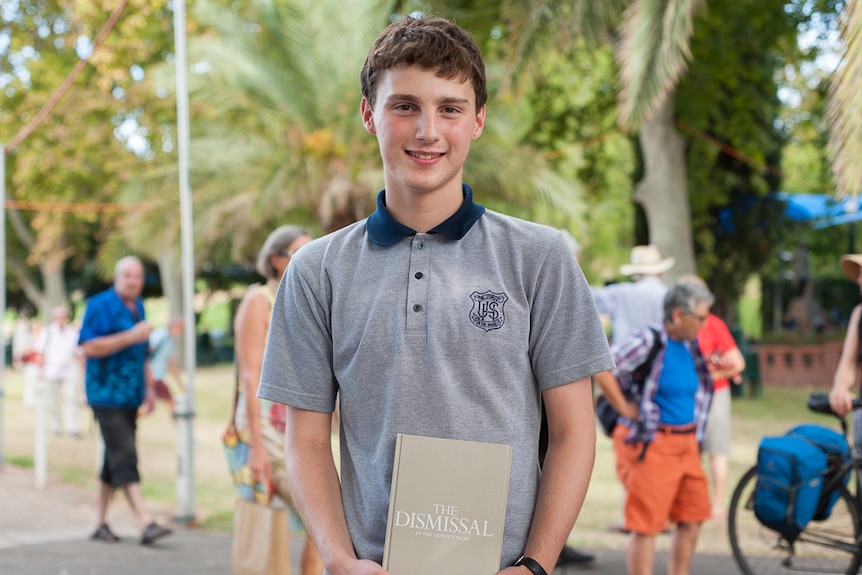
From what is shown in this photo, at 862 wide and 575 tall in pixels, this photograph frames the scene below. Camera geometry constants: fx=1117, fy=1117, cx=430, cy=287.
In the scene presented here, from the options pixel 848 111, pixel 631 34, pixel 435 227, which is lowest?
pixel 435 227

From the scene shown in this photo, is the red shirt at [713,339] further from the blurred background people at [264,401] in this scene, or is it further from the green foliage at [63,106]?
the green foliage at [63,106]

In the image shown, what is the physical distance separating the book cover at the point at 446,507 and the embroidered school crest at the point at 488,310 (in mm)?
235

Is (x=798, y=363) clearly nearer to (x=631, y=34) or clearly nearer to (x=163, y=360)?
(x=631, y=34)

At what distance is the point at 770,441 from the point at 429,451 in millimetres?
4513

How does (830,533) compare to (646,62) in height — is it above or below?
below

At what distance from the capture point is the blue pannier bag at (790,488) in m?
6.02

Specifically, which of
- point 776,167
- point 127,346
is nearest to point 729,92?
point 776,167

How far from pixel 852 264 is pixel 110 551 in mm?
5321

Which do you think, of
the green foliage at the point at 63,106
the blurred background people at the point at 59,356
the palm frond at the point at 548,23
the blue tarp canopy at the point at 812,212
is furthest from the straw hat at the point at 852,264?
the green foliage at the point at 63,106

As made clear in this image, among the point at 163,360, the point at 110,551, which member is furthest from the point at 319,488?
the point at 163,360

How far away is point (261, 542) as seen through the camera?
5129mm

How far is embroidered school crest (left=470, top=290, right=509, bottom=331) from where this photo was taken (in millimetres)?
2182

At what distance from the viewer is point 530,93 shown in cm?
2098

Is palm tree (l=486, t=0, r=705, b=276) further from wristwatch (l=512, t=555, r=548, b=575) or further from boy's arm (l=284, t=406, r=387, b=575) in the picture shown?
wristwatch (l=512, t=555, r=548, b=575)
